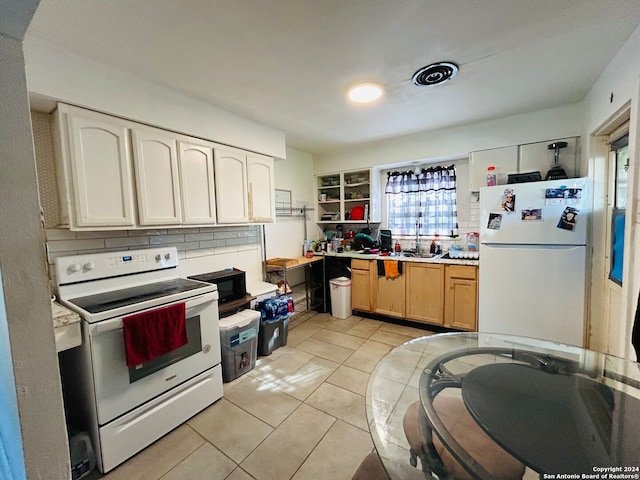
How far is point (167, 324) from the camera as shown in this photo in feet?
5.66

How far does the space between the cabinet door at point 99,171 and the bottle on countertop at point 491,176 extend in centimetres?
341

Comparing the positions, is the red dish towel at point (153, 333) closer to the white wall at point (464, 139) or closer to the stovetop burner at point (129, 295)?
the stovetop burner at point (129, 295)

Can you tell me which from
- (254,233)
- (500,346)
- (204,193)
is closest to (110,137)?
(204,193)

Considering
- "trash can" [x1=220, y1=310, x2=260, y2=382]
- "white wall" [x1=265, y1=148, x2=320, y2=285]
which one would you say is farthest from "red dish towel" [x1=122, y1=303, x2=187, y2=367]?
"white wall" [x1=265, y1=148, x2=320, y2=285]

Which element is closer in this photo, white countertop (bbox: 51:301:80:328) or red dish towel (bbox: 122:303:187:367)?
white countertop (bbox: 51:301:80:328)

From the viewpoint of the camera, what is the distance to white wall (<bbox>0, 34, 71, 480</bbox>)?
628 mm

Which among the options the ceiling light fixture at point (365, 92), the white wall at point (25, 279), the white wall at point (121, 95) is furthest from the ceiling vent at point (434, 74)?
the white wall at point (25, 279)

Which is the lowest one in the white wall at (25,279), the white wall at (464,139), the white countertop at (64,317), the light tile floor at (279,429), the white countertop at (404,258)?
the light tile floor at (279,429)

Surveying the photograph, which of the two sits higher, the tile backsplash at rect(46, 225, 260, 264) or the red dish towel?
the tile backsplash at rect(46, 225, 260, 264)

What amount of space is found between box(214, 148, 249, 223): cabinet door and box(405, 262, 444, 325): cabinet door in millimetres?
2080

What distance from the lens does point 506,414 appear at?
1020mm

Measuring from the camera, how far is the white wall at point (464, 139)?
2625 millimetres

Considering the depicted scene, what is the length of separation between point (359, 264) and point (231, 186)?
1954mm

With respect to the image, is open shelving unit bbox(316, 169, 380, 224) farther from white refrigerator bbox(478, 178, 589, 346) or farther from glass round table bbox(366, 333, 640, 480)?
glass round table bbox(366, 333, 640, 480)
